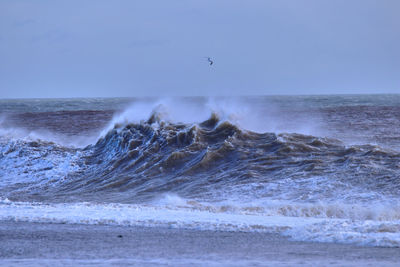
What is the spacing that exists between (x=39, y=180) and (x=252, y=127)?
22.2ft

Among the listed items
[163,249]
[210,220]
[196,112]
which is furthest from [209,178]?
[196,112]

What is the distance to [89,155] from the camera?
1686 centimetres

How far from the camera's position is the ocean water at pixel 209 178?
27.2 ft

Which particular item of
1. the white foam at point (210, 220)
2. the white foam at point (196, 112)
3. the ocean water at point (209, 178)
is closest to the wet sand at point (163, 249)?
the white foam at point (210, 220)

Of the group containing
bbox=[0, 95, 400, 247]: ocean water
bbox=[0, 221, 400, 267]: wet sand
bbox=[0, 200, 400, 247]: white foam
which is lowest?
bbox=[0, 221, 400, 267]: wet sand

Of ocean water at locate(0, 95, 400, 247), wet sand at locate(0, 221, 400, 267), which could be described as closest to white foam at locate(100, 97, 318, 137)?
ocean water at locate(0, 95, 400, 247)

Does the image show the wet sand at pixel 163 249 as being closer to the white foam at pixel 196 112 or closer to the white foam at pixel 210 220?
the white foam at pixel 210 220

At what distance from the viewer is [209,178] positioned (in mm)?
12555

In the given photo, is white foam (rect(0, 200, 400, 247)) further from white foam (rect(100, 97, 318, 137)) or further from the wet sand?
white foam (rect(100, 97, 318, 137))

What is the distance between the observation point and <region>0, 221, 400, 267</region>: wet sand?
591cm

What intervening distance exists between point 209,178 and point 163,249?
19.9 feet

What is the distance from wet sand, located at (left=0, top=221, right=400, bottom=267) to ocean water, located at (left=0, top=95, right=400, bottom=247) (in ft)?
1.36

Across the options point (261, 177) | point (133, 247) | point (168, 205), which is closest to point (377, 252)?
point (133, 247)

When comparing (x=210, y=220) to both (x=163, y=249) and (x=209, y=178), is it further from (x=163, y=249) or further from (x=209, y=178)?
(x=209, y=178)
